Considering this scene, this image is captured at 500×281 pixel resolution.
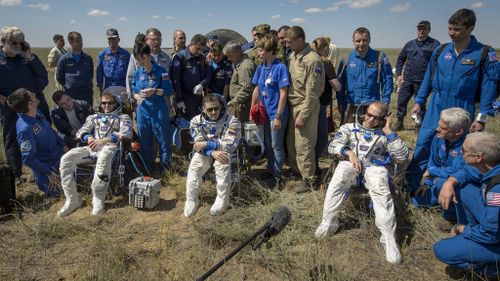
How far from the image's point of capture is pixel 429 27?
7785mm

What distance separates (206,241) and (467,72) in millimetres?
3715

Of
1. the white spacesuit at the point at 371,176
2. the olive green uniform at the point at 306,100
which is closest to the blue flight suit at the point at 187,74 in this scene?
the olive green uniform at the point at 306,100

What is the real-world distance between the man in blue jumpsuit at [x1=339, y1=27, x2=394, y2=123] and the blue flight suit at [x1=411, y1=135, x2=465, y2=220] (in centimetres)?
199

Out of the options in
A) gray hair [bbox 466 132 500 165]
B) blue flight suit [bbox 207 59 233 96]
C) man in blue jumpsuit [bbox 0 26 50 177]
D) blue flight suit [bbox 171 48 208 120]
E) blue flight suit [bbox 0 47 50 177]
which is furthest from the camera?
blue flight suit [bbox 207 59 233 96]

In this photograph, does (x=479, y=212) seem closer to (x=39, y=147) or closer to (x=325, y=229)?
(x=325, y=229)

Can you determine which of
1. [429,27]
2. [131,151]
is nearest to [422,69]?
[429,27]

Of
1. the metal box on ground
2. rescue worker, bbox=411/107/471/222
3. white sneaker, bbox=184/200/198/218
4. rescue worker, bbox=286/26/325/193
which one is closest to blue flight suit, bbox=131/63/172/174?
the metal box on ground

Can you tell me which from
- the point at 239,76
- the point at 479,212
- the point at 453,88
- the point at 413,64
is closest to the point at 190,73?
the point at 239,76

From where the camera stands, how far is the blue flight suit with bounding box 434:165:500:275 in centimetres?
284

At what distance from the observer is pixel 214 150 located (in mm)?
A: 4496

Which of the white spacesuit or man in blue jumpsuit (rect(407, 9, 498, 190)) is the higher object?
man in blue jumpsuit (rect(407, 9, 498, 190))

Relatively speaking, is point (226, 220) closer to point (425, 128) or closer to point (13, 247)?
point (13, 247)

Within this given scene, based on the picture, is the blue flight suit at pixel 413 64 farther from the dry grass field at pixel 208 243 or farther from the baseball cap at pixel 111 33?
the baseball cap at pixel 111 33

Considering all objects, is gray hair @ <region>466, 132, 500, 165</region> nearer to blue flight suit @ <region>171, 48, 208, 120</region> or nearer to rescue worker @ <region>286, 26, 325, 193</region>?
rescue worker @ <region>286, 26, 325, 193</region>
